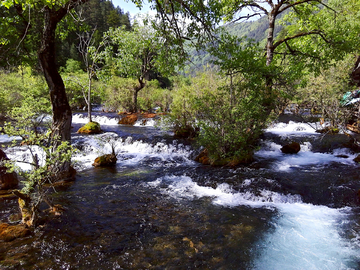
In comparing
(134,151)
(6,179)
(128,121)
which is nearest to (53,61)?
(6,179)

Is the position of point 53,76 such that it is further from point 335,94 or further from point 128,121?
point 128,121

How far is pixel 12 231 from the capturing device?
14.1 feet

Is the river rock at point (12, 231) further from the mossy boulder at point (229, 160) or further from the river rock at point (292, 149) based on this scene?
the river rock at point (292, 149)

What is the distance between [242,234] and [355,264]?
2018mm

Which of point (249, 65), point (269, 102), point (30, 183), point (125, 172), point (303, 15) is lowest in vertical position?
point (125, 172)

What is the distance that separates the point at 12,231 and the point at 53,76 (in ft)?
13.9

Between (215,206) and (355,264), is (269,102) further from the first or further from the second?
(355,264)

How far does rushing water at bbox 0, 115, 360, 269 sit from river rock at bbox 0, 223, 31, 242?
6.1 inches

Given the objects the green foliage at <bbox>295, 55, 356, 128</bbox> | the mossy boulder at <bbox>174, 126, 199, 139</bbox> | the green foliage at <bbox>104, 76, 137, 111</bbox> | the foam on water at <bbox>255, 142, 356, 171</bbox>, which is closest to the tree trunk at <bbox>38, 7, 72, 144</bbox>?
Answer: the mossy boulder at <bbox>174, 126, 199, 139</bbox>

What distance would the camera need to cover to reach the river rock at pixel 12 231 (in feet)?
13.7

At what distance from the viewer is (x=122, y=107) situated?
28734mm

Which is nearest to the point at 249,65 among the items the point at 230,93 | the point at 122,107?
the point at 230,93

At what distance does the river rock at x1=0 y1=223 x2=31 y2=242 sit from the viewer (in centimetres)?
416

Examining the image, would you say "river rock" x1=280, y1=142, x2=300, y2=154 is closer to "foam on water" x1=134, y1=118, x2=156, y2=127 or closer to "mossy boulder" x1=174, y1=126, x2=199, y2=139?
"mossy boulder" x1=174, y1=126, x2=199, y2=139
